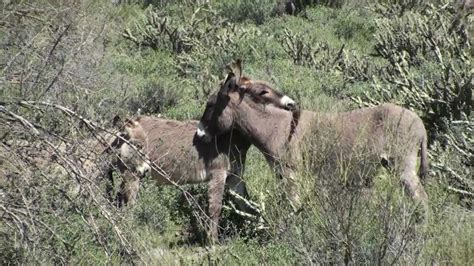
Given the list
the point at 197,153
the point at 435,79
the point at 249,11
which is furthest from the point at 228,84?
the point at 249,11

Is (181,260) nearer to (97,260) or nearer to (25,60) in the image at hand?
(97,260)

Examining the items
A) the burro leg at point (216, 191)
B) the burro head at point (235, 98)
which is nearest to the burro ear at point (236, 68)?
the burro head at point (235, 98)

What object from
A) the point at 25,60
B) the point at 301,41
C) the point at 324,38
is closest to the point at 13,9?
the point at 25,60

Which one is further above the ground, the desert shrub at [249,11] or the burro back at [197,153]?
the burro back at [197,153]

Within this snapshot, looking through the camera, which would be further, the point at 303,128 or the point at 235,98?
the point at 235,98

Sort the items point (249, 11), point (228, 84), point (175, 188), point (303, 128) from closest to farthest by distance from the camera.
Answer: point (303, 128)
point (228, 84)
point (175, 188)
point (249, 11)

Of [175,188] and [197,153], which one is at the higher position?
[197,153]

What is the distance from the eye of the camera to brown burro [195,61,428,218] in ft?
27.0

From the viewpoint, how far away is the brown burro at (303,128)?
823 cm

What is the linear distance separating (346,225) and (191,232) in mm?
3933

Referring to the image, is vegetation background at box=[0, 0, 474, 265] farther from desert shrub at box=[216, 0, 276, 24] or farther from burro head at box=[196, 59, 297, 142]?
desert shrub at box=[216, 0, 276, 24]

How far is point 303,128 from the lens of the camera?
9.31 m

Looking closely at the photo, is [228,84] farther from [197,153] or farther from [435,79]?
[435,79]

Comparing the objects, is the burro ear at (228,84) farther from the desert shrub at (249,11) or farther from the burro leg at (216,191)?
the desert shrub at (249,11)
